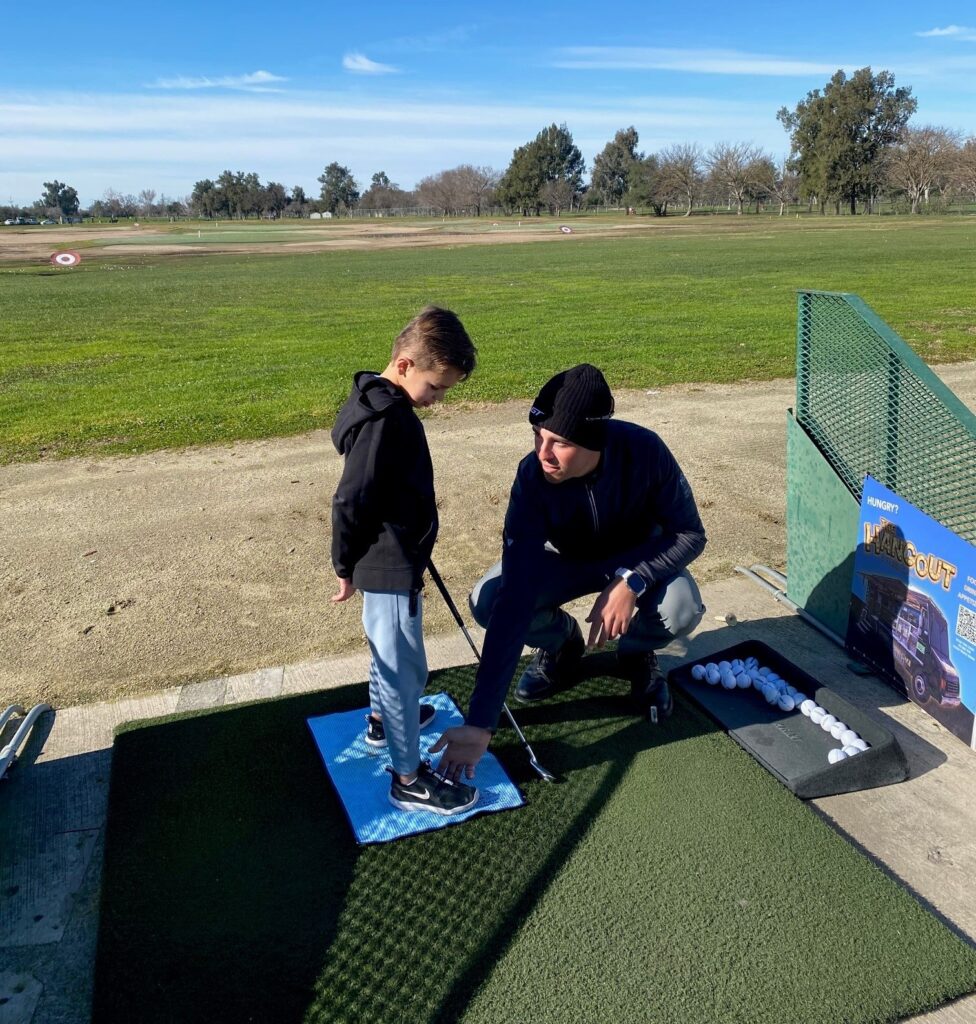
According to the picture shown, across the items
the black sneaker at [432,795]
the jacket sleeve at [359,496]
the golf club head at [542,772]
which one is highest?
the jacket sleeve at [359,496]

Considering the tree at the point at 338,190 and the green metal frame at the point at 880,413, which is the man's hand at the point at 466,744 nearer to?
the green metal frame at the point at 880,413

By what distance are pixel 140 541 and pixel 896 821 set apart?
449 centimetres

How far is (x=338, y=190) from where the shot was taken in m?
124

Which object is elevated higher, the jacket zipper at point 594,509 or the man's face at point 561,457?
the man's face at point 561,457

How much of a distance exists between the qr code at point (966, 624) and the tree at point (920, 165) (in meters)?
79.5

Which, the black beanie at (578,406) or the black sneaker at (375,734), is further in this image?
the black sneaker at (375,734)

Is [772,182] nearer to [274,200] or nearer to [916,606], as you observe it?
[274,200]

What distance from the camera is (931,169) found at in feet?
235

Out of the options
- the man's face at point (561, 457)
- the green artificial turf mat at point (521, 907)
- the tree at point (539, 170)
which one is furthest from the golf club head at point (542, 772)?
the tree at point (539, 170)

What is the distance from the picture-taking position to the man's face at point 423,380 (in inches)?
103

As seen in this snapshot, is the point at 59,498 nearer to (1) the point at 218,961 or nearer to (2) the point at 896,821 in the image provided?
(1) the point at 218,961

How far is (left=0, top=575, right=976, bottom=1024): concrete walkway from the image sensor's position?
7.83 ft

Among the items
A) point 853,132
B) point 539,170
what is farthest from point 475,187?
point 853,132

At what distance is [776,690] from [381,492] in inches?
74.3
